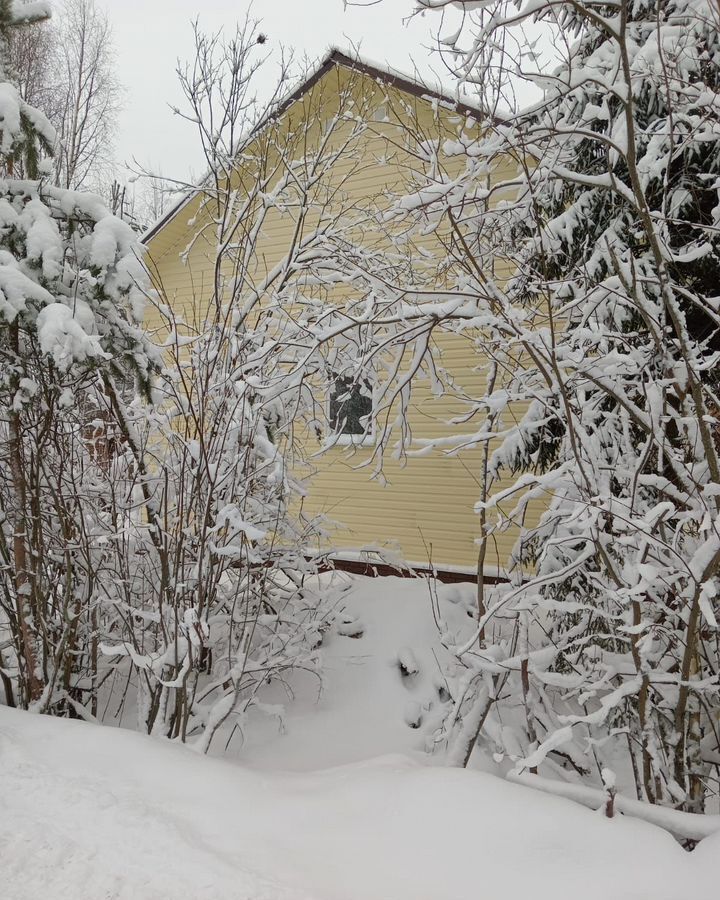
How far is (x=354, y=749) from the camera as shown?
207 inches

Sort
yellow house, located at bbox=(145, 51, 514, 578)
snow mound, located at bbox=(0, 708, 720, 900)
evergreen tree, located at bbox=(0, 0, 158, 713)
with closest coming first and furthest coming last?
snow mound, located at bbox=(0, 708, 720, 900) → evergreen tree, located at bbox=(0, 0, 158, 713) → yellow house, located at bbox=(145, 51, 514, 578)

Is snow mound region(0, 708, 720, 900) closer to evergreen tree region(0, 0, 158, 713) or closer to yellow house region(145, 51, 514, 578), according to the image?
evergreen tree region(0, 0, 158, 713)

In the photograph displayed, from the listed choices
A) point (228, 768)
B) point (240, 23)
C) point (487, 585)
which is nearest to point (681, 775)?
point (228, 768)

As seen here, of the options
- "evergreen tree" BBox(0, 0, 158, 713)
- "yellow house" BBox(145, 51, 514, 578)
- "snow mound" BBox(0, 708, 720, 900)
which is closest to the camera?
"snow mound" BBox(0, 708, 720, 900)

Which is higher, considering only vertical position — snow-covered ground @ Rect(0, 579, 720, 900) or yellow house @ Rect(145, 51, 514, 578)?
yellow house @ Rect(145, 51, 514, 578)

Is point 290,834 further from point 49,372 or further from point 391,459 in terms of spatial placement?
point 391,459

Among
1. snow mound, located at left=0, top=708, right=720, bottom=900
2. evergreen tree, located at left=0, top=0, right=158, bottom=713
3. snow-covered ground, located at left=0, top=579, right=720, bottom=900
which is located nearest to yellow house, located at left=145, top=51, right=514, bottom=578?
evergreen tree, located at left=0, top=0, right=158, bottom=713

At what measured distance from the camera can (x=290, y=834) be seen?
2754 mm

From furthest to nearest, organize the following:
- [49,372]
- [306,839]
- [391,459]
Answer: [391,459] → [49,372] → [306,839]

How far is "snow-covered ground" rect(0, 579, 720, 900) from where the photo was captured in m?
2.35

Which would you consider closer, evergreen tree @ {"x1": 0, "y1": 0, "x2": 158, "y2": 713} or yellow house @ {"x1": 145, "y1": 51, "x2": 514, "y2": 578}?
evergreen tree @ {"x1": 0, "y1": 0, "x2": 158, "y2": 713}

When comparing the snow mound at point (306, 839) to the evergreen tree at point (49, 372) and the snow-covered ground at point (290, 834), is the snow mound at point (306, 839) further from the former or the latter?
the evergreen tree at point (49, 372)

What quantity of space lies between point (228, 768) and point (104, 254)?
2.97 meters

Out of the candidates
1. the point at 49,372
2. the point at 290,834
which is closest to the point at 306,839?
the point at 290,834
